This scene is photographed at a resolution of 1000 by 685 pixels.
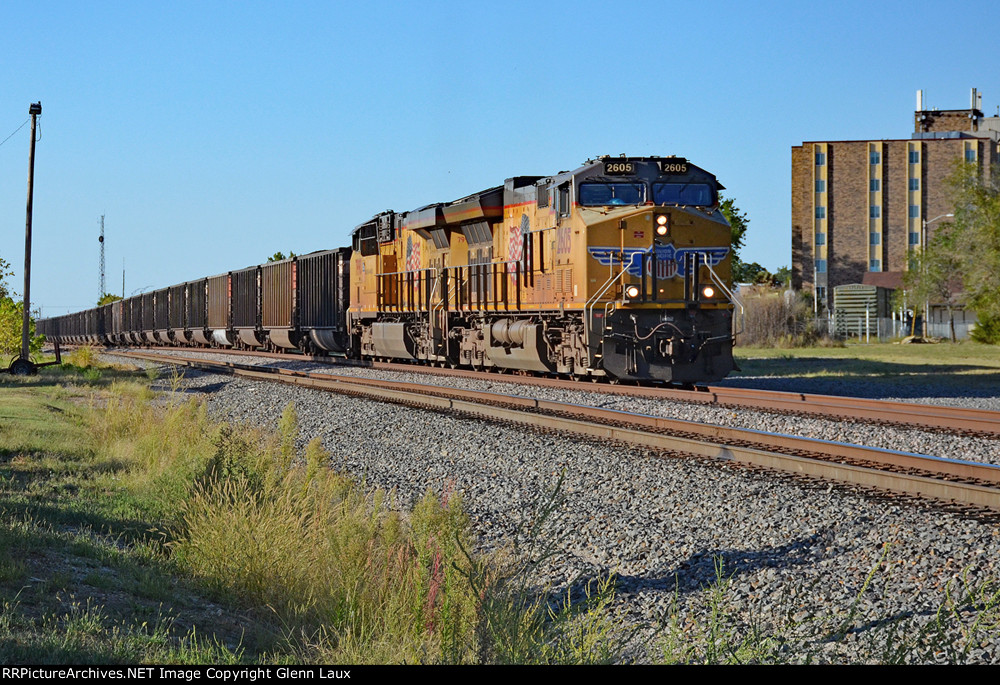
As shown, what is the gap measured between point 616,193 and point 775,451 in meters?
8.50

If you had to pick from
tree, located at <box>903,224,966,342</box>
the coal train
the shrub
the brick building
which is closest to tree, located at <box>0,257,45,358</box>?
the coal train

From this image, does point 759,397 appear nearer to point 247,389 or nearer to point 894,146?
point 247,389

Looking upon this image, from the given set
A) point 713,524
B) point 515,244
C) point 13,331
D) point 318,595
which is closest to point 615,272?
point 515,244

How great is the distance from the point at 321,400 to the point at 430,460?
667 centimetres

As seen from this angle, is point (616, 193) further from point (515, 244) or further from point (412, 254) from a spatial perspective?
point (412, 254)

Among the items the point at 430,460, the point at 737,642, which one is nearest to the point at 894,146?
the point at 430,460

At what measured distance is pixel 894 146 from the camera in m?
72.2

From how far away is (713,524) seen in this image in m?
6.69

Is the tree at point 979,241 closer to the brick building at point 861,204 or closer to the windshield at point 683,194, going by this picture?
the windshield at point 683,194

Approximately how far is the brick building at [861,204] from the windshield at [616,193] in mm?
58334

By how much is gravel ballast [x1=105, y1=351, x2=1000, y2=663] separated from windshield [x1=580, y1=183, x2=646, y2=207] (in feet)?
19.0

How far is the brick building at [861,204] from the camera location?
7225cm

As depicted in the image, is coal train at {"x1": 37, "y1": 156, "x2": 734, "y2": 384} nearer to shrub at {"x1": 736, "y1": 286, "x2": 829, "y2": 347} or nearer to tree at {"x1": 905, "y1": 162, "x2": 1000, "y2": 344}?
shrub at {"x1": 736, "y1": 286, "x2": 829, "y2": 347}

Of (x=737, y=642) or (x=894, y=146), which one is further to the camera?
(x=894, y=146)
